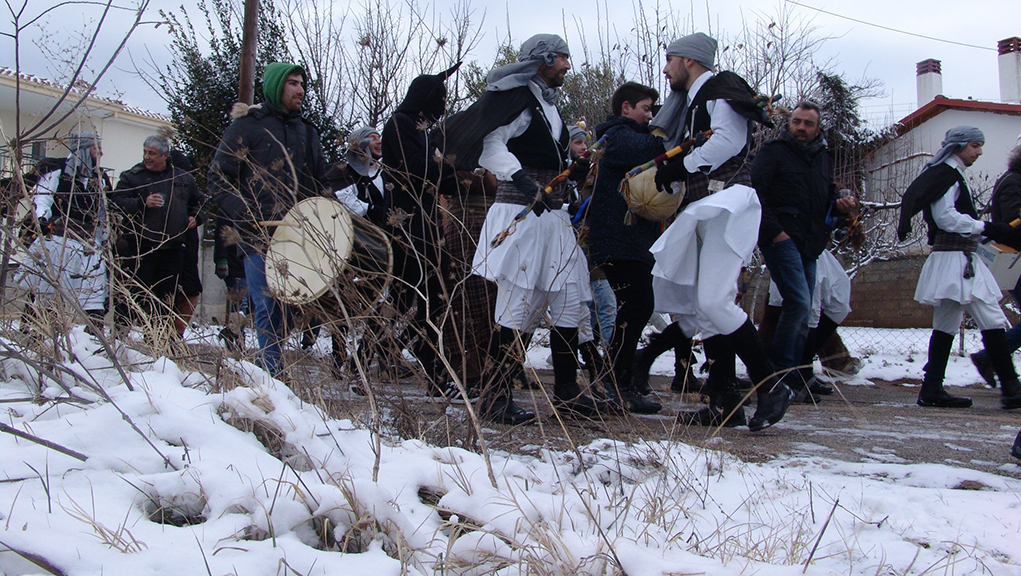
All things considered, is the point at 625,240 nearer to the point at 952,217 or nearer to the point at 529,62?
the point at 529,62

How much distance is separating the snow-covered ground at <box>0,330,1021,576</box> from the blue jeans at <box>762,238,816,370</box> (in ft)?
7.40

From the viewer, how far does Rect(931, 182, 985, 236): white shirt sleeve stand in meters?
4.90

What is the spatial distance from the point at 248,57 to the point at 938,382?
639cm

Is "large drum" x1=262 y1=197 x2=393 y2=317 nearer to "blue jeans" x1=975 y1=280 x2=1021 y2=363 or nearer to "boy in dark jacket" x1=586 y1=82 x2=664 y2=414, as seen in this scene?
"boy in dark jacket" x1=586 y1=82 x2=664 y2=414

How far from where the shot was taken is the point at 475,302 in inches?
182

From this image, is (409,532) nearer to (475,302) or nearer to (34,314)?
(34,314)

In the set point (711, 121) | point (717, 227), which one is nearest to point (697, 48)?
point (711, 121)

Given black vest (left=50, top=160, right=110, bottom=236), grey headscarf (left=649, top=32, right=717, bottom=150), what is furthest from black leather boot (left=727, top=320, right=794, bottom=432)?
black vest (left=50, top=160, right=110, bottom=236)

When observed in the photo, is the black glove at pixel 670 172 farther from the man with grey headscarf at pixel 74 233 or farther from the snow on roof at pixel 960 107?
the snow on roof at pixel 960 107

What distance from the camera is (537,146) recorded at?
3.81 metres

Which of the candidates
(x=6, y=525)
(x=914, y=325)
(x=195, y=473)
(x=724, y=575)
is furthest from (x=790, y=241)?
(x=914, y=325)

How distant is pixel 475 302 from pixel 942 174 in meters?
3.11

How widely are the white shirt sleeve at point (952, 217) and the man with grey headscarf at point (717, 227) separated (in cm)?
213

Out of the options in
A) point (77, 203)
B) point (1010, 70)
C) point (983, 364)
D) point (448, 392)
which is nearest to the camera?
point (448, 392)
